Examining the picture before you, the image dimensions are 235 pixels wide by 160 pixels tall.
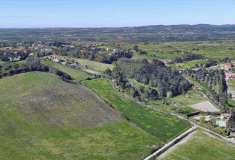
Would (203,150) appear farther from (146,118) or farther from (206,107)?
(206,107)

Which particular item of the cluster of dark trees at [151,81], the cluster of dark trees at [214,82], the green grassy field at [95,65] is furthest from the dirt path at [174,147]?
the green grassy field at [95,65]

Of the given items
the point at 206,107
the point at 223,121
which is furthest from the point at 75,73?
the point at 223,121

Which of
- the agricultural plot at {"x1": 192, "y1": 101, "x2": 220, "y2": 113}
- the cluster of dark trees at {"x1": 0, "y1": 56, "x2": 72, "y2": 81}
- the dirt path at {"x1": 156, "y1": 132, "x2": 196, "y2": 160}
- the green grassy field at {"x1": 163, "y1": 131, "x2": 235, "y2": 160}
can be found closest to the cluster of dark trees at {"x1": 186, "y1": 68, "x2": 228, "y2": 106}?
the agricultural plot at {"x1": 192, "y1": 101, "x2": 220, "y2": 113}

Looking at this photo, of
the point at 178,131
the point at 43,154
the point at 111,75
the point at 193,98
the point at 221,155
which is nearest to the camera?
the point at 43,154

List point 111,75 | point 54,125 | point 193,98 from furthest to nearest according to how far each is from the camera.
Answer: point 111,75
point 193,98
point 54,125

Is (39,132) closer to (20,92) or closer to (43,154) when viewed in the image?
(43,154)

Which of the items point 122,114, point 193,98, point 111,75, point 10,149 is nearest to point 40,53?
point 111,75
